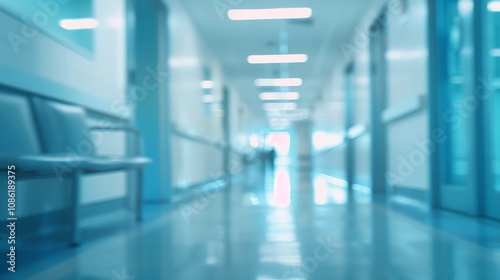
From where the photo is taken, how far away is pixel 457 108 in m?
3.86

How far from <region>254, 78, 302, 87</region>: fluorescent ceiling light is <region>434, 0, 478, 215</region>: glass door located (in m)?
8.75

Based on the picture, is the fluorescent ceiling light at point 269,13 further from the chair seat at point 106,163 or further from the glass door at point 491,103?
the chair seat at point 106,163

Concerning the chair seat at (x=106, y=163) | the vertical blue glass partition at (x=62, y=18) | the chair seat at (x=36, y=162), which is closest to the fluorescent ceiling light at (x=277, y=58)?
the vertical blue glass partition at (x=62, y=18)

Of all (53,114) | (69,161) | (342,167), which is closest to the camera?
(69,161)

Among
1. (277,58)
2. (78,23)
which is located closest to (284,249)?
(78,23)

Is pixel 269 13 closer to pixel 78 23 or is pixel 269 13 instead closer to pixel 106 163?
pixel 78 23

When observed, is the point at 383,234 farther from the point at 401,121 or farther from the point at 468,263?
the point at 401,121

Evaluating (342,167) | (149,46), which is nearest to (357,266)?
(149,46)

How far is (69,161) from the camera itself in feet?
7.27

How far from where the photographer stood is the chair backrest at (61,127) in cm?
260

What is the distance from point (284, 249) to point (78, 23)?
2.23 meters

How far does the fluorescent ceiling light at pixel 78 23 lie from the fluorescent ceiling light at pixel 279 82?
30.8 feet

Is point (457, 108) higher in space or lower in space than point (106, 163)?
higher

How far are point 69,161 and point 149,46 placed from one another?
3320 millimetres
